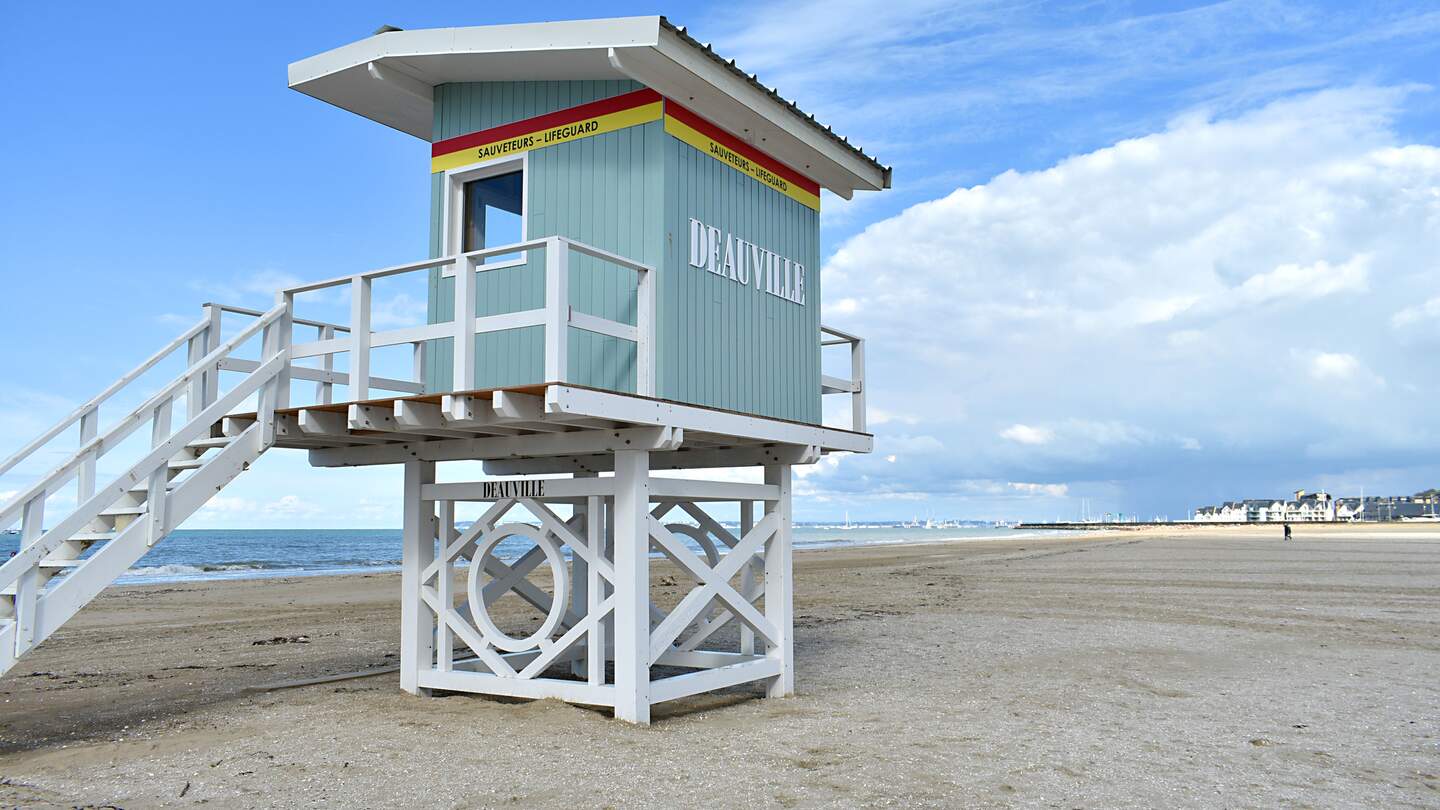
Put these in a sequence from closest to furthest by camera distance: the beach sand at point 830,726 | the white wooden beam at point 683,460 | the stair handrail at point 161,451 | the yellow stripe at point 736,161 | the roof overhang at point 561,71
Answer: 1. the beach sand at point 830,726
2. the stair handrail at point 161,451
3. the roof overhang at point 561,71
4. the yellow stripe at point 736,161
5. the white wooden beam at point 683,460

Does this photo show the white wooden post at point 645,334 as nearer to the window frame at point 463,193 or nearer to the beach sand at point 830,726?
the window frame at point 463,193

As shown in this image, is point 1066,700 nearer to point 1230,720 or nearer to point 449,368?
point 1230,720

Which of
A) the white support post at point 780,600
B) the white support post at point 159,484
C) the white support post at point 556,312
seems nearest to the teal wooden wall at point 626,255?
the white support post at point 780,600

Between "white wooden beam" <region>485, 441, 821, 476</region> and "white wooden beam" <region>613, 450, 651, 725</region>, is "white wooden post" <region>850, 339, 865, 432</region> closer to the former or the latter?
"white wooden beam" <region>485, 441, 821, 476</region>

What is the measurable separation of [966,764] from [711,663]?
3.76m

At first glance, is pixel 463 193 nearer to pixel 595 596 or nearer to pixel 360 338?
pixel 360 338

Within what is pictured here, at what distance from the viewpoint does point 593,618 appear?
839 centimetres

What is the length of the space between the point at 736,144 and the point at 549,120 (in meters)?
1.71

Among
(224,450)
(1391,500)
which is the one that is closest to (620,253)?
(224,450)

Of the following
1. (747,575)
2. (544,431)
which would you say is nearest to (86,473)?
(544,431)

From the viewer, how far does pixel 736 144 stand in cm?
980

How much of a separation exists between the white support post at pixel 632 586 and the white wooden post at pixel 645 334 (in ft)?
1.95

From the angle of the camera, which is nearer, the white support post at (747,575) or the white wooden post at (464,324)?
the white wooden post at (464,324)

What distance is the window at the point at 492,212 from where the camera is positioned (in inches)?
381
